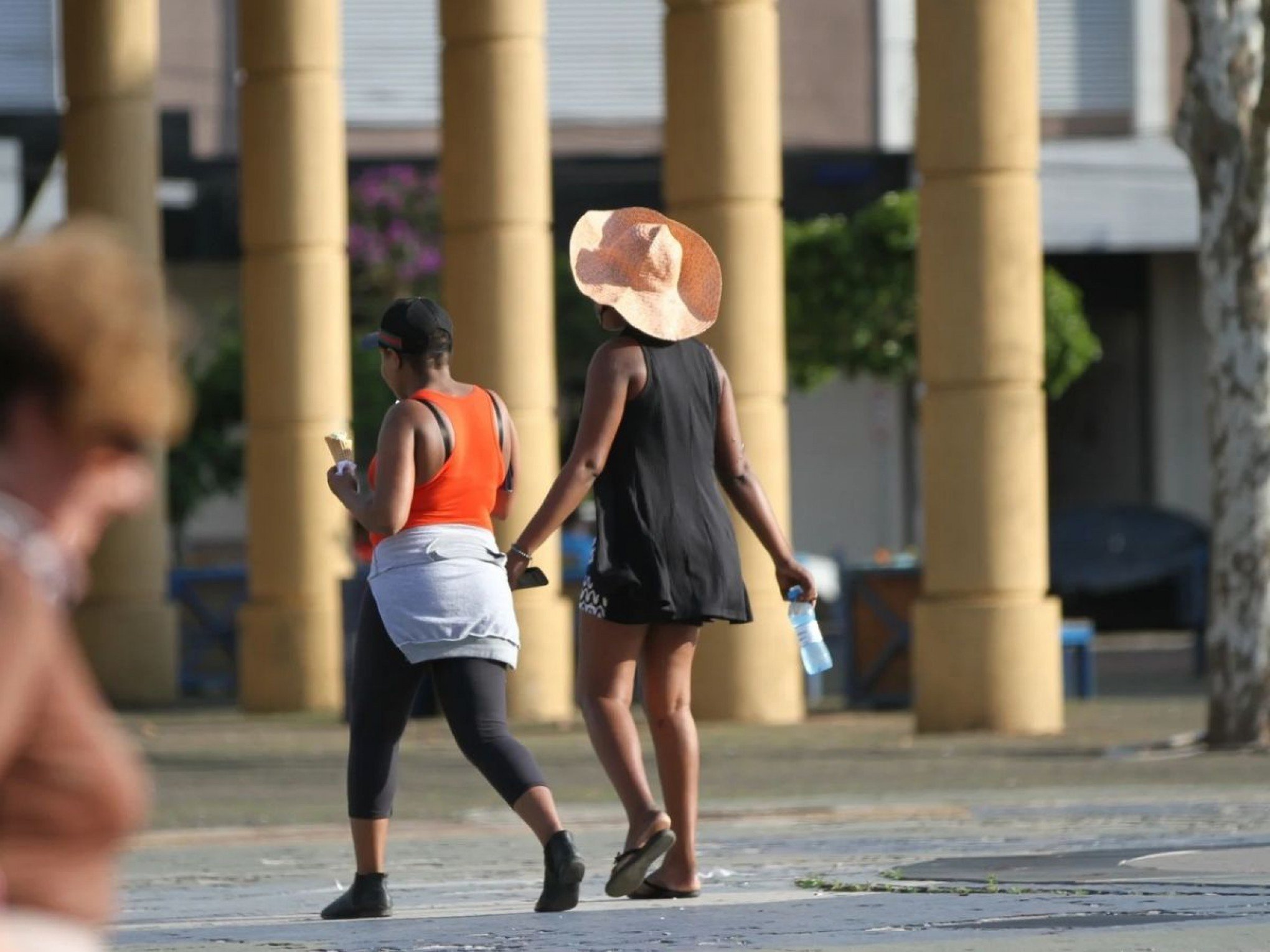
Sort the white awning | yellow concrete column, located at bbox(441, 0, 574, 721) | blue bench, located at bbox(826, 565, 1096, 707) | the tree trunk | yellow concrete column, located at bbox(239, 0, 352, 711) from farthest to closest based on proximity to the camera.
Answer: the white awning → yellow concrete column, located at bbox(239, 0, 352, 711) → blue bench, located at bbox(826, 565, 1096, 707) → yellow concrete column, located at bbox(441, 0, 574, 721) → the tree trunk

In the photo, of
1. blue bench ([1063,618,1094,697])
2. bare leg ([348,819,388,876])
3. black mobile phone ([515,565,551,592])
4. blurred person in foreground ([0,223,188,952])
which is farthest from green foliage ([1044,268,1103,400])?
blurred person in foreground ([0,223,188,952])

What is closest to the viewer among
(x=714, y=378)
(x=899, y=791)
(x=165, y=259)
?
(x=714, y=378)

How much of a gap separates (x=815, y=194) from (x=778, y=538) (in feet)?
102

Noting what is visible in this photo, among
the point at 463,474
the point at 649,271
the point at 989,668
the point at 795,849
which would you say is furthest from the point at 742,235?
the point at 463,474

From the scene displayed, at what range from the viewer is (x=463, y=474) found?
25.2 ft

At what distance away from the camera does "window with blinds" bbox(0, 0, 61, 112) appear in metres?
38.8

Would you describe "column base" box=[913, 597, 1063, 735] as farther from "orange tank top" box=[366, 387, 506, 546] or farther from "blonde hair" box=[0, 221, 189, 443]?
A: "blonde hair" box=[0, 221, 189, 443]

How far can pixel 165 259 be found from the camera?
38438mm

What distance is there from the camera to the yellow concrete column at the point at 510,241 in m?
18.2

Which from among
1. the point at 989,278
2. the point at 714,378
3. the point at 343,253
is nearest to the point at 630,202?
the point at 343,253

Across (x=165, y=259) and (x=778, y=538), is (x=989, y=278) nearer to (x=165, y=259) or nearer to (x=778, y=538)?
(x=778, y=538)

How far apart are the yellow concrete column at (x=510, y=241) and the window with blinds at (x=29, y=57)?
841 inches

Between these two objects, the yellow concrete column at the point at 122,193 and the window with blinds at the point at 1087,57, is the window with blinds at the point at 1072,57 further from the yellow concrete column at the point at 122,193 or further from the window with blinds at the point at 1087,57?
the yellow concrete column at the point at 122,193

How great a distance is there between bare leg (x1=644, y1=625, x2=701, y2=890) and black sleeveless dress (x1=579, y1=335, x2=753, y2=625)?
10cm
